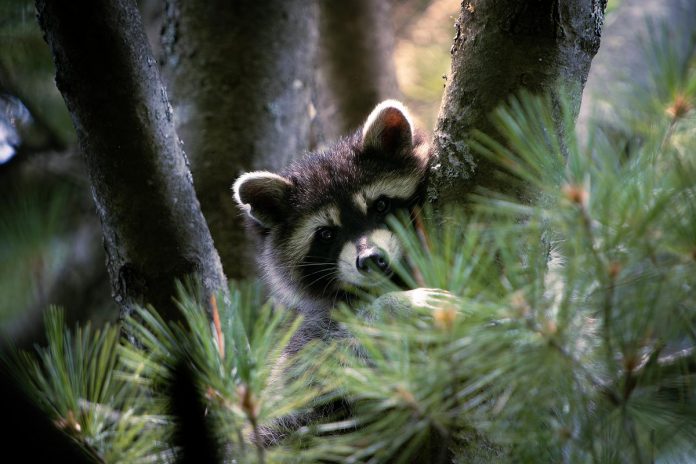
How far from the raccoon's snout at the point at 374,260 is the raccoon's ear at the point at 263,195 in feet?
2.28

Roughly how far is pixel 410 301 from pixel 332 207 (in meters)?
1.39

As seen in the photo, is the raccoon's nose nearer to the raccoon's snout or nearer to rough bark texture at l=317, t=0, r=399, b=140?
the raccoon's snout

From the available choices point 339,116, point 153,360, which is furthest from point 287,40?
point 153,360

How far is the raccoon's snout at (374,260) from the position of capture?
8.08ft

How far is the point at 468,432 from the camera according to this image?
173 cm

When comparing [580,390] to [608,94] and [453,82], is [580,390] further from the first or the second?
[453,82]

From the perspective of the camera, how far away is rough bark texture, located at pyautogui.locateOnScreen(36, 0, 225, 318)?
2232mm

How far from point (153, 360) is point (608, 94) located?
125 cm

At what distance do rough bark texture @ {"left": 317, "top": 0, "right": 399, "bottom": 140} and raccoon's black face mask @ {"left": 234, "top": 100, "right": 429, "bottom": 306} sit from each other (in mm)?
1715

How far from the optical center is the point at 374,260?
248cm

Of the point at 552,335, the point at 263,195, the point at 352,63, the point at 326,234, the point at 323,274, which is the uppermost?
the point at 352,63

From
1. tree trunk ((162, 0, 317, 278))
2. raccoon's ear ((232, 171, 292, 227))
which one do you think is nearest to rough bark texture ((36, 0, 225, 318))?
raccoon's ear ((232, 171, 292, 227))

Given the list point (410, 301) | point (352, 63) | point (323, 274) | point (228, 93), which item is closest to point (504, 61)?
point (410, 301)

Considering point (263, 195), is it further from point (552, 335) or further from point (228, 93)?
point (552, 335)
